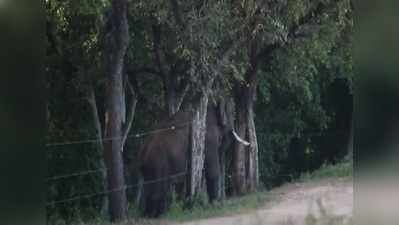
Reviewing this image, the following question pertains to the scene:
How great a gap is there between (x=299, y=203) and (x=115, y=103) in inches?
92.6

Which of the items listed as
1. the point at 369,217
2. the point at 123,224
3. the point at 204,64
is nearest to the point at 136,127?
the point at 204,64

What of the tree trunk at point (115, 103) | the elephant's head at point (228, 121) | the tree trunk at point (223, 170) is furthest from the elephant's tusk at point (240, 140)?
the tree trunk at point (115, 103)

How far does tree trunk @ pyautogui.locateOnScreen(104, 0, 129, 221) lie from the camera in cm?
857

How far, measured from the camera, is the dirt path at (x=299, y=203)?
7.15m

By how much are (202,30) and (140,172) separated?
2.08 metres

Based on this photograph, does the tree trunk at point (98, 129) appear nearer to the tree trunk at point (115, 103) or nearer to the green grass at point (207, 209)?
the green grass at point (207, 209)

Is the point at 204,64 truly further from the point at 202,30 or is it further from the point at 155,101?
the point at 155,101

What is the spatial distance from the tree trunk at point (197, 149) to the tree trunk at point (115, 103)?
1.06 metres

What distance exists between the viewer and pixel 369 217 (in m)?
1.86

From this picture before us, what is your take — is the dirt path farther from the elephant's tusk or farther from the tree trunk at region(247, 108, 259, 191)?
the elephant's tusk

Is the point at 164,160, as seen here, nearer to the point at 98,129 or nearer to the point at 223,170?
the point at 98,129

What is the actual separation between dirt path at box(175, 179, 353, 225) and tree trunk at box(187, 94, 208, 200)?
39.7 inches

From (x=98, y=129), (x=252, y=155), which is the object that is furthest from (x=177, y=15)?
(x=252, y=155)

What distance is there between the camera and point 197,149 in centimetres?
993
